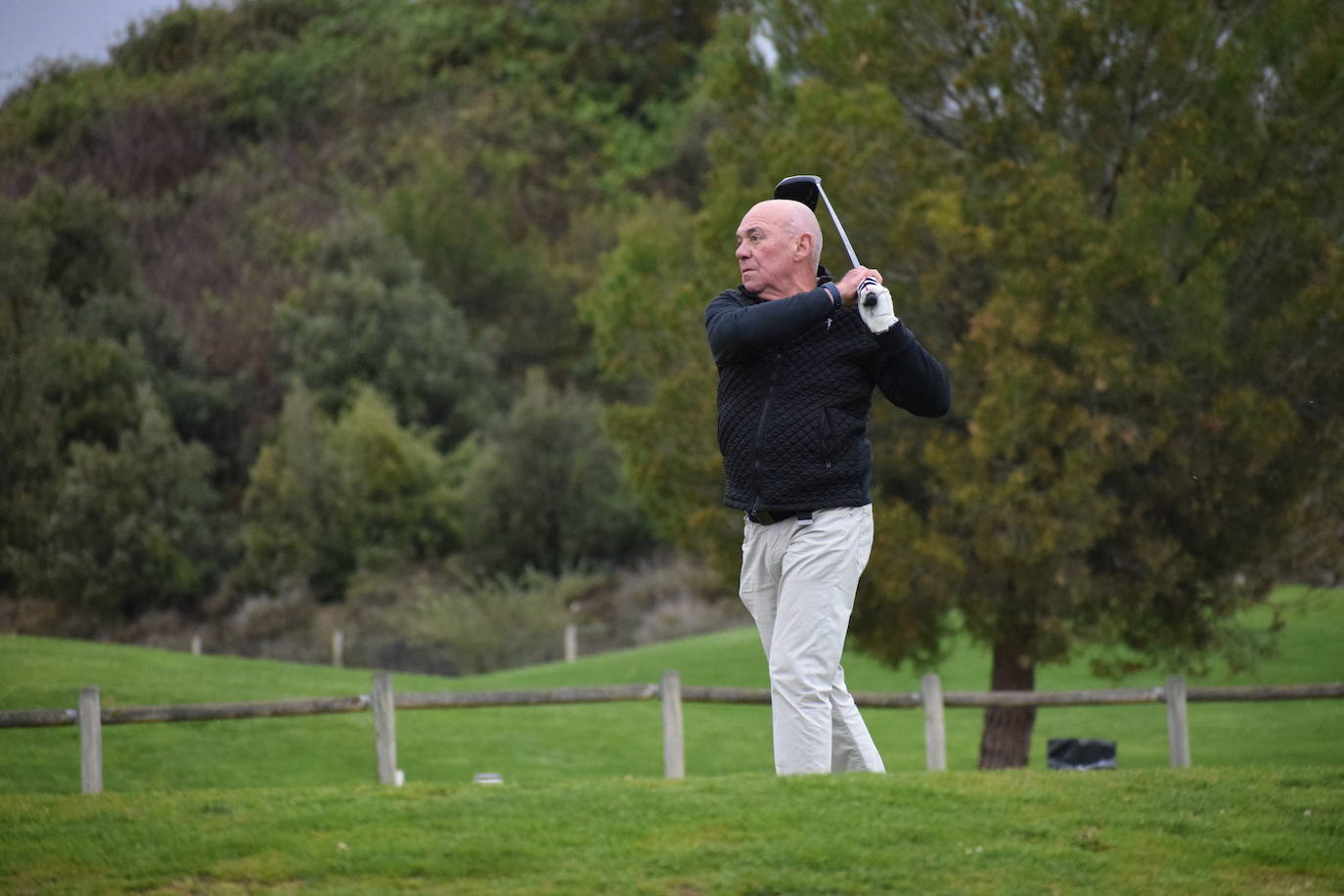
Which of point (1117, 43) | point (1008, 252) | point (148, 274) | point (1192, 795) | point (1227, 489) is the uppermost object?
point (148, 274)

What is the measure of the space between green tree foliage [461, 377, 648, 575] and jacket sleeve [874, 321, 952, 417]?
3252 centimetres

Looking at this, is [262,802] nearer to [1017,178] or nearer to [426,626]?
[1017,178]

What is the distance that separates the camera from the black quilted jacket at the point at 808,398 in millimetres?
5418

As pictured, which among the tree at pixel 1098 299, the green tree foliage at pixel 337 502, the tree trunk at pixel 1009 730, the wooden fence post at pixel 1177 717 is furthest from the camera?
the green tree foliage at pixel 337 502

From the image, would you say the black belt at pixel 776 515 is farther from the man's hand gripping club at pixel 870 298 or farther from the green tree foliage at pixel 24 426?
the green tree foliage at pixel 24 426

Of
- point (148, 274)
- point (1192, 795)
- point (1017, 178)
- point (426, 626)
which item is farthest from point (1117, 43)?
point (148, 274)

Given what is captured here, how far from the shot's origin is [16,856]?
5.47 meters

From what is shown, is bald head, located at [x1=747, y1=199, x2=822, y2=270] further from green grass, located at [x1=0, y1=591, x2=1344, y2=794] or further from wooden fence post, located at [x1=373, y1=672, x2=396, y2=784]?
green grass, located at [x1=0, y1=591, x2=1344, y2=794]

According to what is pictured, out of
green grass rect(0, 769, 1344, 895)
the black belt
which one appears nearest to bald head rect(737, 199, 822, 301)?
the black belt

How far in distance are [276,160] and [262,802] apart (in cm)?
6212

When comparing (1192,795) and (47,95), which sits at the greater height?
(47,95)

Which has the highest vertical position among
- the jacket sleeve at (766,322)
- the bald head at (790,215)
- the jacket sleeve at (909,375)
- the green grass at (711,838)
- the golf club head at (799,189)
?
the golf club head at (799,189)

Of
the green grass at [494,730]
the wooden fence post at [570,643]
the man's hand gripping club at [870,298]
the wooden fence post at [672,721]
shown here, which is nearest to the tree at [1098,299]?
the wooden fence post at [672,721]

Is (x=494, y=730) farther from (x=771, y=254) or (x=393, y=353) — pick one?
(x=393, y=353)
